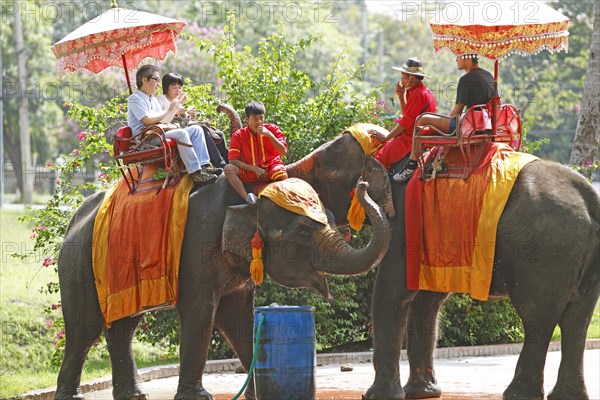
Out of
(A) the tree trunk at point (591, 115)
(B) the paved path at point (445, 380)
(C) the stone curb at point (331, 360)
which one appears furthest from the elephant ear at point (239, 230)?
(A) the tree trunk at point (591, 115)

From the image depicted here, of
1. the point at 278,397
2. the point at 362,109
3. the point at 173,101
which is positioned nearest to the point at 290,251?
the point at 278,397

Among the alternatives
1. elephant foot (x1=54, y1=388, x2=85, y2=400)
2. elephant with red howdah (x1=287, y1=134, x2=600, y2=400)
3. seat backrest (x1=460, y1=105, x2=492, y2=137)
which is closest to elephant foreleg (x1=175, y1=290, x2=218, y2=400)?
elephant foot (x1=54, y1=388, x2=85, y2=400)

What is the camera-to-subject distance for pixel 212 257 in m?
10.2

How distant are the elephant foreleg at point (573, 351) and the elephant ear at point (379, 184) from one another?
1803 millimetres

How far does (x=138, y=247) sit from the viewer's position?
34.5 feet

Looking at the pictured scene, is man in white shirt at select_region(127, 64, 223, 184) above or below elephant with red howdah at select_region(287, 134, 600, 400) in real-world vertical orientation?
above

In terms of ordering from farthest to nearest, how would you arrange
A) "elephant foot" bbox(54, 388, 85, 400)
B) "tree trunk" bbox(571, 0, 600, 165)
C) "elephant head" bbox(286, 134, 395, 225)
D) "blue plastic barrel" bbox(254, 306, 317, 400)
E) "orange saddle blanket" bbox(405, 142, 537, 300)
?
"tree trunk" bbox(571, 0, 600, 165) → "elephant foot" bbox(54, 388, 85, 400) → "elephant head" bbox(286, 134, 395, 225) → "orange saddle blanket" bbox(405, 142, 537, 300) → "blue plastic barrel" bbox(254, 306, 317, 400)

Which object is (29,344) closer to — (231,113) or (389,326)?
(231,113)

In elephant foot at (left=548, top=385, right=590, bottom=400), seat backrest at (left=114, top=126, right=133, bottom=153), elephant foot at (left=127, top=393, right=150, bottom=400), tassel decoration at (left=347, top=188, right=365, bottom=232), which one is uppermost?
seat backrest at (left=114, top=126, right=133, bottom=153)

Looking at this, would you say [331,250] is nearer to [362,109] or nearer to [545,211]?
[545,211]

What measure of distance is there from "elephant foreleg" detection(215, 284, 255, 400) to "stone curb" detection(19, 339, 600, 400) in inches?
86.0

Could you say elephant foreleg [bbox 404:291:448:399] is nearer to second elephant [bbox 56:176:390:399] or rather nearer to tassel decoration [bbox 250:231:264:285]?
second elephant [bbox 56:176:390:399]

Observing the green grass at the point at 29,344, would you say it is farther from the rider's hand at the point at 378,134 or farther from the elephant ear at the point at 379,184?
the rider's hand at the point at 378,134

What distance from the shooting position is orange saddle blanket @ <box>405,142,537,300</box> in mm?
9977
